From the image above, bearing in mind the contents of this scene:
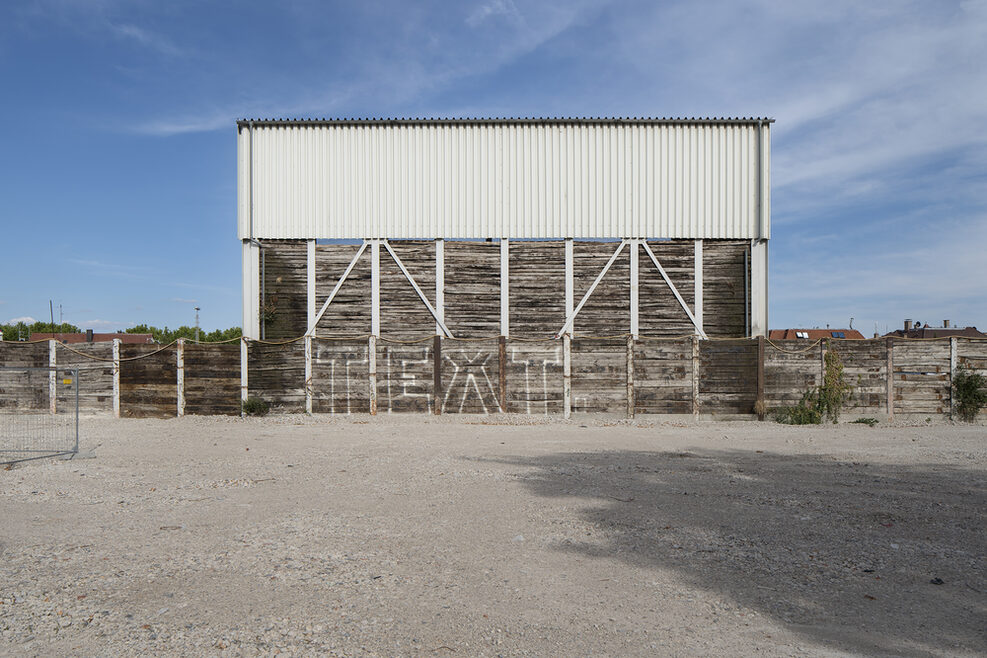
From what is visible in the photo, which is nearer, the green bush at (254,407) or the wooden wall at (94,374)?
the green bush at (254,407)

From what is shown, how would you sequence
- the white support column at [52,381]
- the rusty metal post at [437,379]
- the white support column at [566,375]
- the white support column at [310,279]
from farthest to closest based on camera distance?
the white support column at [310,279] < the white support column at [52,381] < the rusty metal post at [437,379] < the white support column at [566,375]

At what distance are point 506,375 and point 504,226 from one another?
18.6 ft

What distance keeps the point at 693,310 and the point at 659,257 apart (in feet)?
6.62

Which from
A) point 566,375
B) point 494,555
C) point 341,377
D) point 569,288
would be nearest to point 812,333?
point 569,288

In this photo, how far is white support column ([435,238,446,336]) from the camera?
20.6 m

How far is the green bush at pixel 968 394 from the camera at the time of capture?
16.9 m

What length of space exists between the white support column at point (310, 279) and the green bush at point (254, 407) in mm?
3931

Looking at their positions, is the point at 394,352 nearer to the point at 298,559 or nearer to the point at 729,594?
the point at 298,559

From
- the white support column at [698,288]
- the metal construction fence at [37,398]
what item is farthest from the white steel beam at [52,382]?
the white support column at [698,288]

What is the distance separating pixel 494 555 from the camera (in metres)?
5.63

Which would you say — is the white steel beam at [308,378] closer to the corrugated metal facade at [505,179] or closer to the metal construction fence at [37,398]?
the corrugated metal facade at [505,179]

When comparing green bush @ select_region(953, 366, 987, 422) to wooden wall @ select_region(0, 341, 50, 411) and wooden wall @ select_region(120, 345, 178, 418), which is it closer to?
wooden wall @ select_region(120, 345, 178, 418)

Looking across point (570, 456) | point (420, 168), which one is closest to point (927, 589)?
point (570, 456)

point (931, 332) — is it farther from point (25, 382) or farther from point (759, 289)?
point (25, 382)
